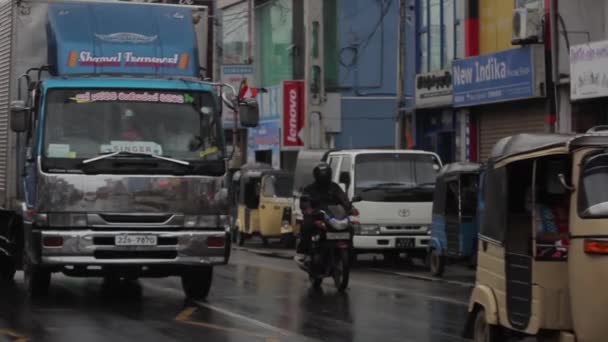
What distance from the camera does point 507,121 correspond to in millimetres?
31203

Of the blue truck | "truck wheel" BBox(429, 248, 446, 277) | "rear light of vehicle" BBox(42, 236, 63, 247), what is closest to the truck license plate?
the blue truck

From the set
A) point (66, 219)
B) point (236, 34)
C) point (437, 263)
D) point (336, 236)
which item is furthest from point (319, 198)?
point (236, 34)

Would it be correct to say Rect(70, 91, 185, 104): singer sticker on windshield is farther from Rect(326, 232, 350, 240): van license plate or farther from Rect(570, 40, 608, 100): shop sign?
Rect(570, 40, 608, 100): shop sign

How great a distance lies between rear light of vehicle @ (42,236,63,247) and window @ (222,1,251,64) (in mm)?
35760

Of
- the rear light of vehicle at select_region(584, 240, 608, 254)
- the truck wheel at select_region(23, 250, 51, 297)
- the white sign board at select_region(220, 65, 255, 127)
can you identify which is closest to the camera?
the rear light of vehicle at select_region(584, 240, 608, 254)

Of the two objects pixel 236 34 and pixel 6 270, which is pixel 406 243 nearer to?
pixel 6 270

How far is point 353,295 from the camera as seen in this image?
60.4 ft

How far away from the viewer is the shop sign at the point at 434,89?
111 ft

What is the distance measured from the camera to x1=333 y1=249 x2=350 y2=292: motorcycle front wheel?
18859 mm

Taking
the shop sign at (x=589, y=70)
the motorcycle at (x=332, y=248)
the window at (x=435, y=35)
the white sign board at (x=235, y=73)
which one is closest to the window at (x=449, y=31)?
the window at (x=435, y=35)

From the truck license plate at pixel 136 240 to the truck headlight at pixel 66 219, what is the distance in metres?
0.49

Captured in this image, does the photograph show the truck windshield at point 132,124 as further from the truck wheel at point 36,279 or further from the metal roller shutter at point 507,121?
the metal roller shutter at point 507,121

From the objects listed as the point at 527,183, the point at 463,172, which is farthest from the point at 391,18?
the point at 527,183

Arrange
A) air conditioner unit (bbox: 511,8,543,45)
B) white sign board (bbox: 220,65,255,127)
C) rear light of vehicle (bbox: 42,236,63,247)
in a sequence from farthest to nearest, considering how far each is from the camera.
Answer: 1. white sign board (bbox: 220,65,255,127)
2. air conditioner unit (bbox: 511,8,543,45)
3. rear light of vehicle (bbox: 42,236,63,247)
